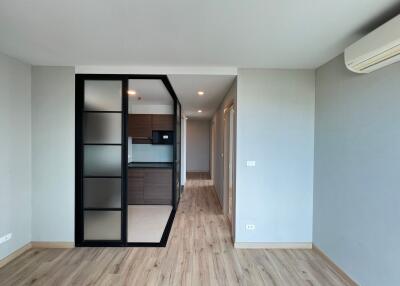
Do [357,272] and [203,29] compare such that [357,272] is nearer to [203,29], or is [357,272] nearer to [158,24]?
[203,29]

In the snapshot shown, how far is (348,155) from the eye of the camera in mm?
2443

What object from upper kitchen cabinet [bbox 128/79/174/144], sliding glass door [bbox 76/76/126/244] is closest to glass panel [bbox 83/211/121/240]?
sliding glass door [bbox 76/76/126/244]

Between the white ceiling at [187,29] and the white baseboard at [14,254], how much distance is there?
2.55 meters

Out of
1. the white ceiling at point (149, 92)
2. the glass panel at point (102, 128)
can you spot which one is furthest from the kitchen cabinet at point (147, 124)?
the glass panel at point (102, 128)

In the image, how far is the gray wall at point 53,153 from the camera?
3.10 meters

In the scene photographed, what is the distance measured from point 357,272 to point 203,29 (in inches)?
116

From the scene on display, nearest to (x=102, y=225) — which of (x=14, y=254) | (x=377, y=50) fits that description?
(x=14, y=254)

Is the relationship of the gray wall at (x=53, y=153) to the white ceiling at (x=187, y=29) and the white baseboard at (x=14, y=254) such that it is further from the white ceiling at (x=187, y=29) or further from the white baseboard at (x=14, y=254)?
the white ceiling at (x=187, y=29)

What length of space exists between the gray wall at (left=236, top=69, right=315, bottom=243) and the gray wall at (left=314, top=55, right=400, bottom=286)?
174mm

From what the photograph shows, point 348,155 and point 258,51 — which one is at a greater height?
point 258,51

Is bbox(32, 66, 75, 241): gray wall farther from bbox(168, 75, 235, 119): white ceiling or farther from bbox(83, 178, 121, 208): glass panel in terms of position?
bbox(168, 75, 235, 119): white ceiling

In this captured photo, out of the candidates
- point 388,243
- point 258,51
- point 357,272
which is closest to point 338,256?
point 357,272

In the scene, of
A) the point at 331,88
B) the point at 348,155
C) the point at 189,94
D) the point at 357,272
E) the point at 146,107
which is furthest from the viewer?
the point at 146,107

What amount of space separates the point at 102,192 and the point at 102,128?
0.96 m
